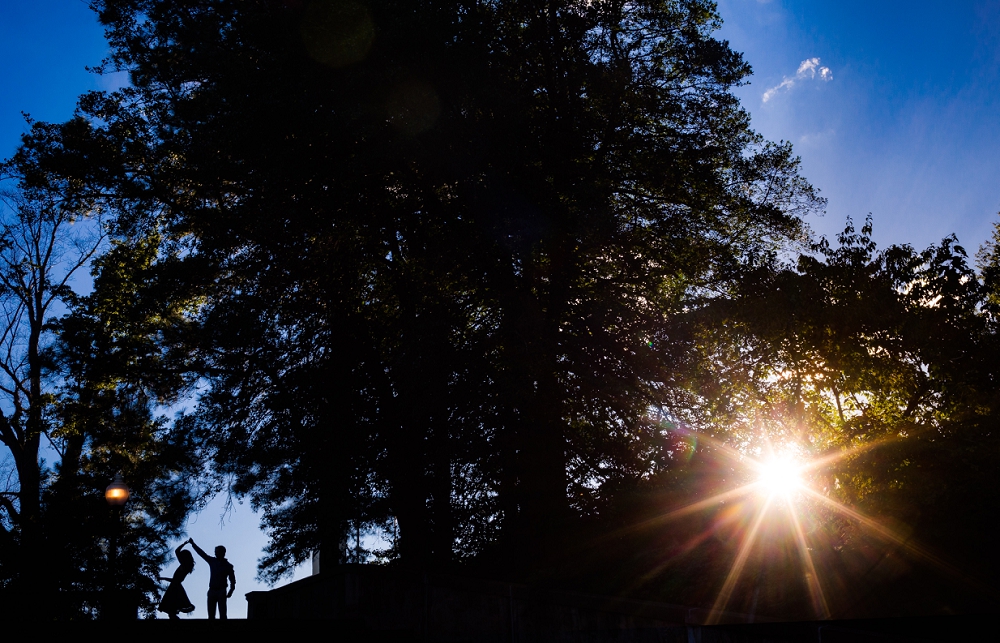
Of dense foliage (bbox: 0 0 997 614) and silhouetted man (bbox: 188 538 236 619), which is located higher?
dense foliage (bbox: 0 0 997 614)

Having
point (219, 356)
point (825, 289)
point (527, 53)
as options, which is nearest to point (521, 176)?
point (527, 53)

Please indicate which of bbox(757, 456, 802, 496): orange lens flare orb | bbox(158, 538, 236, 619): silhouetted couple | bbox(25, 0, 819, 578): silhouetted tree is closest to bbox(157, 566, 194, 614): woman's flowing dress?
bbox(158, 538, 236, 619): silhouetted couple

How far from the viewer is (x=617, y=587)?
28.6 feet

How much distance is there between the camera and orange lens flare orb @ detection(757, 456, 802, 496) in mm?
9350

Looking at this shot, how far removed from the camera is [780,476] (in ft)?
33.3

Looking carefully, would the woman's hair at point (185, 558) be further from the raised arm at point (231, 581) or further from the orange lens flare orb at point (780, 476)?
the orange lens flare orb at point (780, 476)


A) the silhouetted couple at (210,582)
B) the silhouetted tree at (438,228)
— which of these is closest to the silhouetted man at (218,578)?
the silhouetted couple at (210,582)

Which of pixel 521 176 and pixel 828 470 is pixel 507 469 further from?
pixel 828 470

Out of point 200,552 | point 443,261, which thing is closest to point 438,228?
point 443,261

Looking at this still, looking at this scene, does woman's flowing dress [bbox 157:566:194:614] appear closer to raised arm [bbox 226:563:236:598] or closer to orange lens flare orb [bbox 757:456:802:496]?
raised arm [bbox 226:563:236:598]

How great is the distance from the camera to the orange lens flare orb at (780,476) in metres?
9.35

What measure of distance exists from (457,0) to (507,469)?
8290 millimetres

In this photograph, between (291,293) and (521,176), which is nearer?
(521,176)

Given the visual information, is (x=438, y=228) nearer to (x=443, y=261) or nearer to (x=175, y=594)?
(x=443, y=261)
